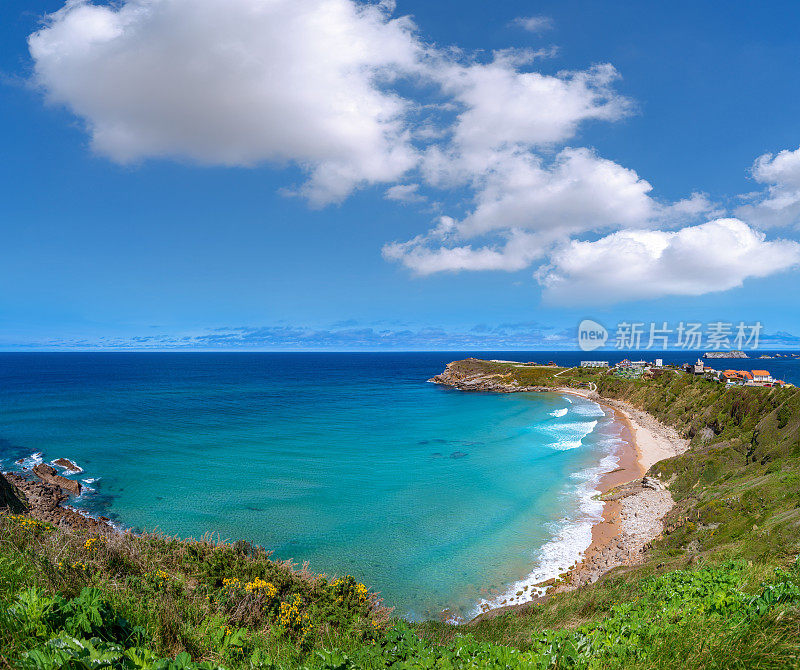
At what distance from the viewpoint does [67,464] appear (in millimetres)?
34406

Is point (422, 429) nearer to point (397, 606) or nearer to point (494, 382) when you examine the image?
Answer: point (397, 606)

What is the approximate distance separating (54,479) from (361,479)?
2343cm

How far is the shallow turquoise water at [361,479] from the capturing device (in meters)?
20.0

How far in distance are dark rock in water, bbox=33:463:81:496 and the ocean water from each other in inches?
47.9

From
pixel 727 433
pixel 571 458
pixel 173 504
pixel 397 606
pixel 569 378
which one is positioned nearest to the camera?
pixel 397 606

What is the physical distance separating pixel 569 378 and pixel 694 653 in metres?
111

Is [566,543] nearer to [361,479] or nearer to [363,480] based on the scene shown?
[363,480]

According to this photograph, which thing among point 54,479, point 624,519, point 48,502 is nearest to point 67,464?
point 54,479

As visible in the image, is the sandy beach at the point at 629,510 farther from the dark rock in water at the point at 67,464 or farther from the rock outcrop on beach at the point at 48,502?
the dark rock in water at the point at 67,464

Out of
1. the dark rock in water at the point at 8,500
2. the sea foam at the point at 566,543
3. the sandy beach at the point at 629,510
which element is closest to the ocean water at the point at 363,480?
the sea foam at the point at 566,543

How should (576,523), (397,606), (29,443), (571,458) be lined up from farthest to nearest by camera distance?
1. (29,443)
2. (571,458)
3. (576,523)
4. (397,606)

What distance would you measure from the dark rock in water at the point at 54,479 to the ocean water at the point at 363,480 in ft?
3.99

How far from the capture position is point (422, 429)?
175 ft

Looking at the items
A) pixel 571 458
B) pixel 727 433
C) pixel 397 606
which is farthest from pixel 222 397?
pixel 727 433
